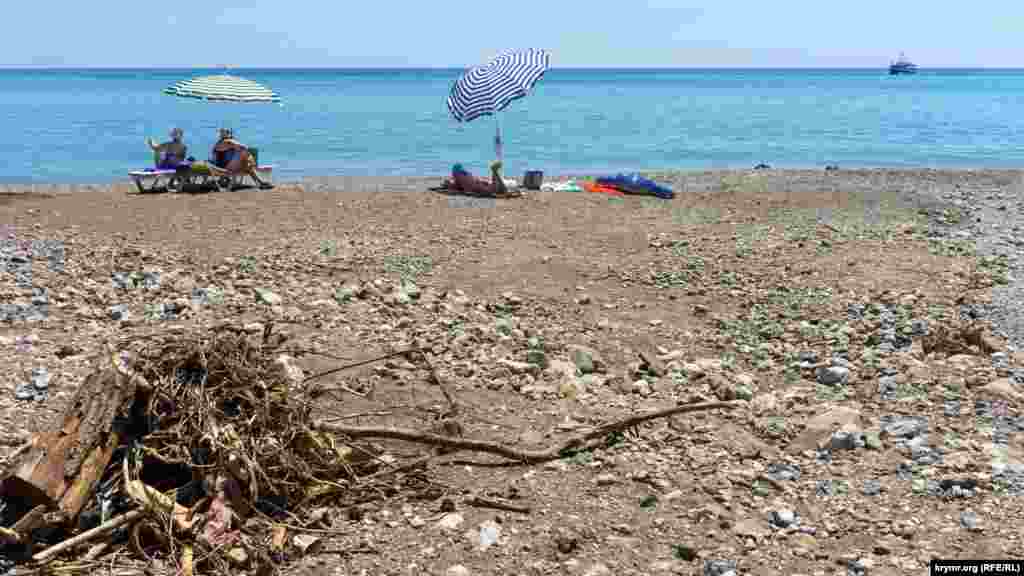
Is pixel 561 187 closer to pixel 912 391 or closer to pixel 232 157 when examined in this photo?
pixel 232 157

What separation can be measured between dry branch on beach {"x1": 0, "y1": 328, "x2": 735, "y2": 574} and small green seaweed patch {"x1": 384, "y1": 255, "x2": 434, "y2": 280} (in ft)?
15.8

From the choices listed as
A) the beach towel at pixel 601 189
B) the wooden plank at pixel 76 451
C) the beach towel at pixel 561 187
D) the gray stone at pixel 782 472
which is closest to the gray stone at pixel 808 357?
the gray stone at pixel 782 472

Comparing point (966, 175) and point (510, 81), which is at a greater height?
point (510, 81)

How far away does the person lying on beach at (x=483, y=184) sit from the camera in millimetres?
16234

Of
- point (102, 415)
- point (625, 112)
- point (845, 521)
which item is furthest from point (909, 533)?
point (625, 112)

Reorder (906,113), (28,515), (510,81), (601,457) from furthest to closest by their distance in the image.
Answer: (906,113) → (510,81) → (601,457) → (28,515)

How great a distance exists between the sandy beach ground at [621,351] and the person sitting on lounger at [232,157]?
1.89 meters

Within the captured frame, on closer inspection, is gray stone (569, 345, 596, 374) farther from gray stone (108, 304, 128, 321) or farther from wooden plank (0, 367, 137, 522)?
gray stone (108, 304, 128, 321)

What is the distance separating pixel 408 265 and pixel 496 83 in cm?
→ 657

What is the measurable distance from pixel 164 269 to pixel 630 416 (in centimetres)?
576

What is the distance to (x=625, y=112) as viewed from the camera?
5662 cm

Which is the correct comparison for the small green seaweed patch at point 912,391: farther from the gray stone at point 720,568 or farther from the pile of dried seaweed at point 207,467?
the pile of dried seaweed at point 207,467

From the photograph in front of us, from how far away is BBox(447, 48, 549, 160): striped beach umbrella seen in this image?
52.2ft

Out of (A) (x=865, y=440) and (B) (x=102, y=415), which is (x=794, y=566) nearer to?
(A) (x=865, y=440)
